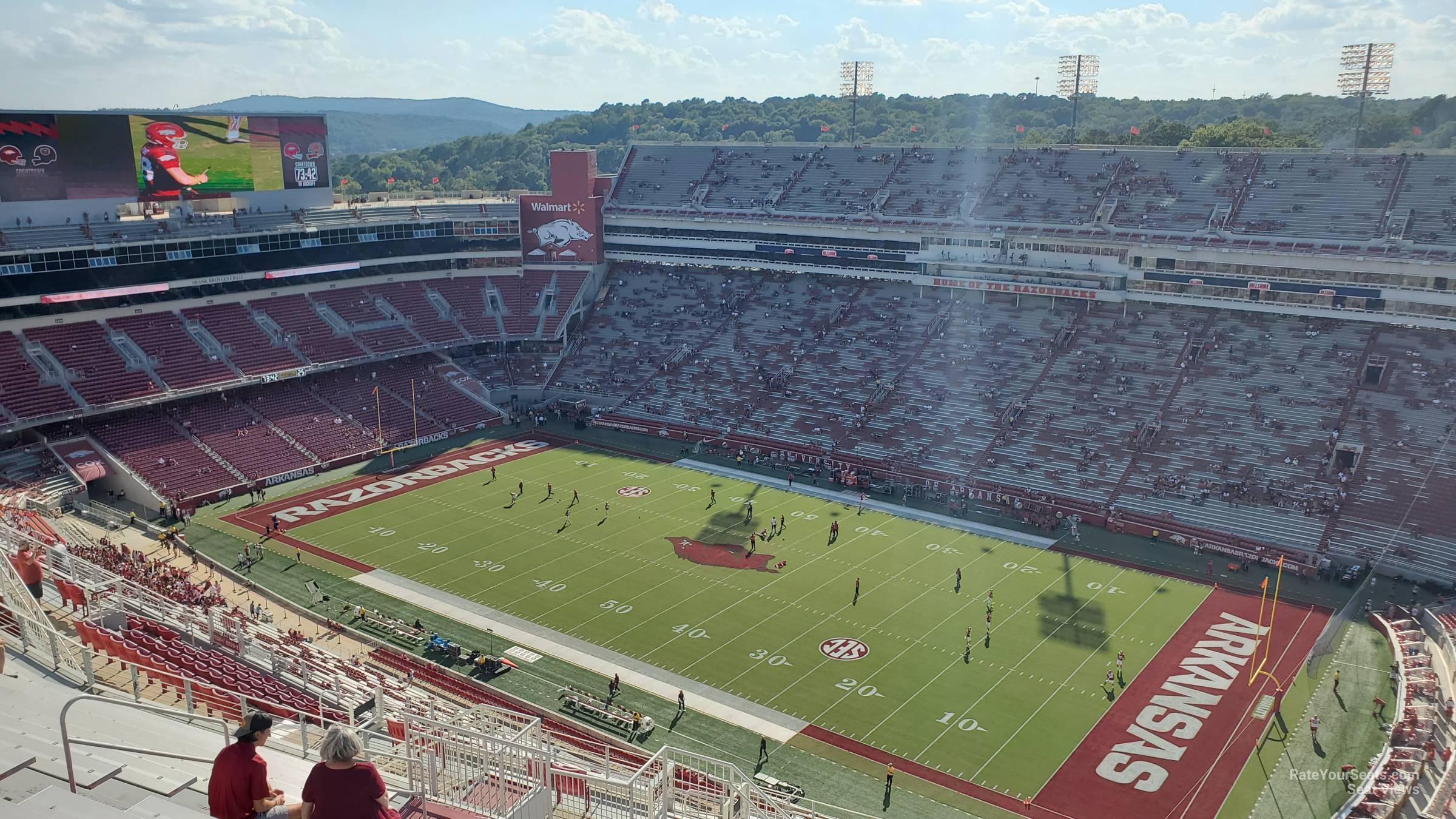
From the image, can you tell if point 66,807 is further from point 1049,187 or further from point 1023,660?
point 1049,187

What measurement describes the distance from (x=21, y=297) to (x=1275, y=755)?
4693 cm

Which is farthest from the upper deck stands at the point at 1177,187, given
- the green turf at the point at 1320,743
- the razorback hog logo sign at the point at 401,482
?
the razorback hog logo sign at the point at 401,482

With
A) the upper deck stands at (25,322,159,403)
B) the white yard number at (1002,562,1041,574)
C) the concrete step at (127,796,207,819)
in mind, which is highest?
the concrete step at (127,796,207,819)

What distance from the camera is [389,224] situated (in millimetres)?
56406

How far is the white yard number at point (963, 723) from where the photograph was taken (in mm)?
25234

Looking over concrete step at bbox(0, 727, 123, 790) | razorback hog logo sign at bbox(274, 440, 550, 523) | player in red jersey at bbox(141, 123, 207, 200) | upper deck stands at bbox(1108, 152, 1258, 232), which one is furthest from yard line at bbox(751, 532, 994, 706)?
player in red jersey at bbox(141, 123, 207, 200)

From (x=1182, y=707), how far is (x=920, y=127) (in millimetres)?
83760

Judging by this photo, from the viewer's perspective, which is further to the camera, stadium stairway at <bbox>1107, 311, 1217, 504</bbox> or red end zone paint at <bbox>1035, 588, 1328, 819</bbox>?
stadium stairway at <bbox>1107, 311, 1217, 504</bbox>

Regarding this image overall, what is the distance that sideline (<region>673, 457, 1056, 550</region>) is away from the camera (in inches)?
1501

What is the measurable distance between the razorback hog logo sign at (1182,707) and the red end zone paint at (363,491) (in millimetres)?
23803

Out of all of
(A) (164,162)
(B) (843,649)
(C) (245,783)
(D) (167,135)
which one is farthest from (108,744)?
(D) (167,135)

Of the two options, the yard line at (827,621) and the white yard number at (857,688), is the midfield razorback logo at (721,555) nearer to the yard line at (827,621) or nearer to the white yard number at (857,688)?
the yard line at (827,621)

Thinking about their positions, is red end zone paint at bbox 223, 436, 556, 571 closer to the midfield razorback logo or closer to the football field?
the football field

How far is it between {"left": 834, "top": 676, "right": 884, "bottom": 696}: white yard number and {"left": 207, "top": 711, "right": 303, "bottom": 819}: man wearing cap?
21.1 metres
